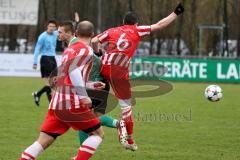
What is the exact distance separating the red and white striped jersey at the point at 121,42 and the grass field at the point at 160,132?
4.91 ft

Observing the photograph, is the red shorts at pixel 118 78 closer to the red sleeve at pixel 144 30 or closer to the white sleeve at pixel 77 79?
the red sleeve at pixel 144 30

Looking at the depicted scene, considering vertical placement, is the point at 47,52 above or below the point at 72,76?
above

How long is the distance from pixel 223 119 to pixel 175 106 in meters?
3.35

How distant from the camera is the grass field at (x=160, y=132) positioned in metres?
10.4

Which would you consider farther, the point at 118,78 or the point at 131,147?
the point at 118,78

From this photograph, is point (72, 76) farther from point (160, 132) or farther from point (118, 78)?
point (160, 132)

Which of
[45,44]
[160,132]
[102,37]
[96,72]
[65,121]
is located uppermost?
[102,37]

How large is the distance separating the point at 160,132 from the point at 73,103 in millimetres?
5385

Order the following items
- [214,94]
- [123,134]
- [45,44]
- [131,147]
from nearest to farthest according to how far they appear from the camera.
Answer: [131,147]
[123,134]
[214,94]
[45,44]

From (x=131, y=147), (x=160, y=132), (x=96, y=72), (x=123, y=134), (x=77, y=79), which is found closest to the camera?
(x=77, y=79)

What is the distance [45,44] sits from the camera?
722 inches

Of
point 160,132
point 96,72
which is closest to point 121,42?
point 96,72

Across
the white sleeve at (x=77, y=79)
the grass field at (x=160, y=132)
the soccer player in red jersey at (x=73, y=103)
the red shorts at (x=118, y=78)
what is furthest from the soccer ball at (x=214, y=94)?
the white sleeve at (x=77, y=79)

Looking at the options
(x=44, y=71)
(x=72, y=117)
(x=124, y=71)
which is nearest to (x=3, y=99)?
(x=44, y=71)
